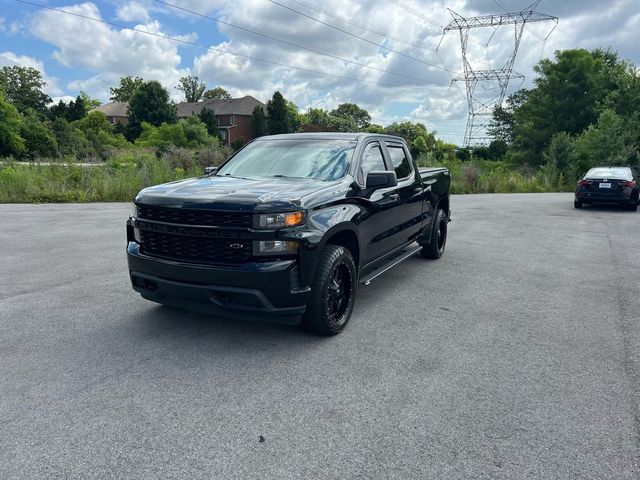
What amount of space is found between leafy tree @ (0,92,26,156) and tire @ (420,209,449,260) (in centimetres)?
4058

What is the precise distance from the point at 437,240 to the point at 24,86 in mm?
93649

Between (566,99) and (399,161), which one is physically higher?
(566,99)

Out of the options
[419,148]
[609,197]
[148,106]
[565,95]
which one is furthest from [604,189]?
[148,106]

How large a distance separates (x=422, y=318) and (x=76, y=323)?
11.1 feet

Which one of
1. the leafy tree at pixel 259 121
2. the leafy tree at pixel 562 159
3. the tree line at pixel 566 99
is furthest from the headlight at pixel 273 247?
the leafy tree at pixel 259 121

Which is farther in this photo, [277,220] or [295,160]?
[295,160]

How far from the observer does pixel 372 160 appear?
5.28 metres

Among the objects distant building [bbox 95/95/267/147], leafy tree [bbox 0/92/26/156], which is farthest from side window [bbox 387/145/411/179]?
distant building [bbox 95/95/267/147]

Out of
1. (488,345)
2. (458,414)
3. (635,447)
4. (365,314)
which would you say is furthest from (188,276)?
(635,447)

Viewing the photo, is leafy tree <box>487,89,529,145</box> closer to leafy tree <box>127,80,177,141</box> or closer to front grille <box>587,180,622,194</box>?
leafy tree <box>127,80,177,141</box>

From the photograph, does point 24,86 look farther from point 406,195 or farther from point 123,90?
point 406,195

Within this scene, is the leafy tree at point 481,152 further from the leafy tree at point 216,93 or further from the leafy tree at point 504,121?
the leafy tree at point 216,93

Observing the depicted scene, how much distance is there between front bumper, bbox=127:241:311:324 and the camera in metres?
3.58

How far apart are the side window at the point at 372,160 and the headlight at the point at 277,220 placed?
1.36 m
